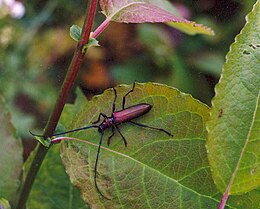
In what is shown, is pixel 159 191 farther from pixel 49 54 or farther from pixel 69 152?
pixel 49 54

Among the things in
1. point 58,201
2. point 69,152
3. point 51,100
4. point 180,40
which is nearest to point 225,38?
point 180,40

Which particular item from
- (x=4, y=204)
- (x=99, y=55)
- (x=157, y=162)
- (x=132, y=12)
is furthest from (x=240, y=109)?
(x=99, y=55)

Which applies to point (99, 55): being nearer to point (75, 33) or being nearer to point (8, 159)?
point (8, 159)

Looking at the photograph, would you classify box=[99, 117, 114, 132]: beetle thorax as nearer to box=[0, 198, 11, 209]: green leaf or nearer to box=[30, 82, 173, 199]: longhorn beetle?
box=[30, 82, 173, 199]: longhorn beetle

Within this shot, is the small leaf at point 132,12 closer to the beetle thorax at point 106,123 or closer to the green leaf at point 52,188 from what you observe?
the beetle thorax at point 106,123

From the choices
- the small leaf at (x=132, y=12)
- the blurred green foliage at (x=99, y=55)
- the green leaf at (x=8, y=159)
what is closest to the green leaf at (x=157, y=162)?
the small leaf at (x=132, y=12)
